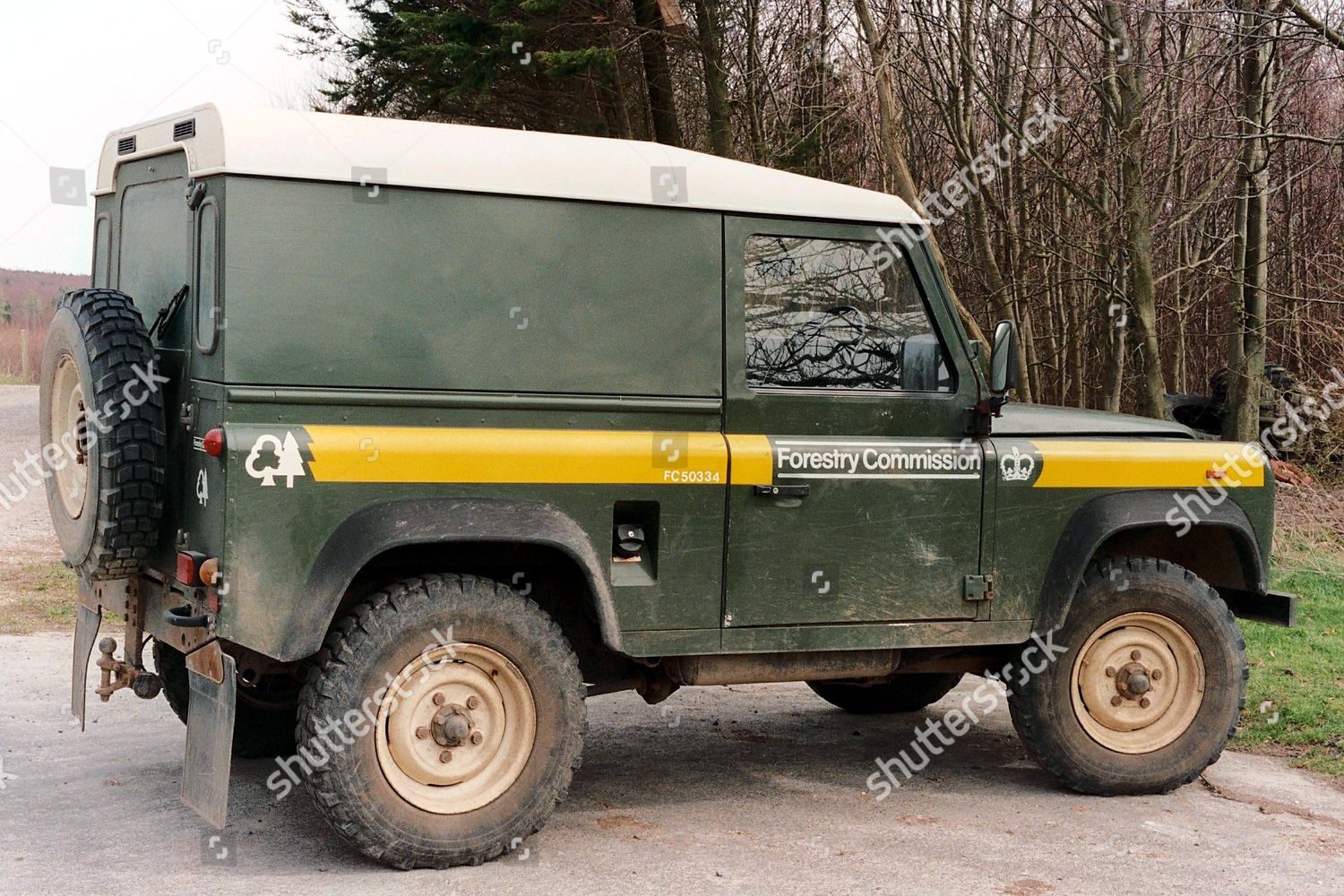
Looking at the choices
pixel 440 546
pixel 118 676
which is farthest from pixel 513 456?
pixel 118 676

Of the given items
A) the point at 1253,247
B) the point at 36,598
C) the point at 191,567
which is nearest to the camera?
the point at 191,567

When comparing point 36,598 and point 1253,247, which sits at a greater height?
point 1253,247

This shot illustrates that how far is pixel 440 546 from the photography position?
16.0 feet

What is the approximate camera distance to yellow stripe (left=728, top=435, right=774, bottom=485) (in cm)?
502

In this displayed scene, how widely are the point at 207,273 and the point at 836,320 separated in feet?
7.51

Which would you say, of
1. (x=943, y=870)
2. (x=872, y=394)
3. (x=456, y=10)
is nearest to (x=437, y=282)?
(x=872, y=394)

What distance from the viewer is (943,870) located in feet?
15.5

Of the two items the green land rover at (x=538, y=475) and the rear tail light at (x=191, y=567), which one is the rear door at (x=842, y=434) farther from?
the rear tail light at (x=191, y=567)

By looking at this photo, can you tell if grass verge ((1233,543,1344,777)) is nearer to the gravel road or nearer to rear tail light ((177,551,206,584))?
the gravel road

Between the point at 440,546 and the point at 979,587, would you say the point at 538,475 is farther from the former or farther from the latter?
the point at 979,587

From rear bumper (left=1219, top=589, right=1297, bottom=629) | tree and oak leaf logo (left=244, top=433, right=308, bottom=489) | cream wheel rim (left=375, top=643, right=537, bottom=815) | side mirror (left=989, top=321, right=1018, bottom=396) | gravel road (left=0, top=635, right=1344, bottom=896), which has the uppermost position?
side mirror (left=989, top=321, right=1018, bottom=396)

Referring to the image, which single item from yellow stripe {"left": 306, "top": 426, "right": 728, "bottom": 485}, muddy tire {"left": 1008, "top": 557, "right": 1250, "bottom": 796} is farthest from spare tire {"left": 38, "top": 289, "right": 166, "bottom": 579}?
muddy tire {"left": 1008, "top": 557, "right": 1250, "bottom": 796}

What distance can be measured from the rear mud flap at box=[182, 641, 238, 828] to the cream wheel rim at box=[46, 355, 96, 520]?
77 cm

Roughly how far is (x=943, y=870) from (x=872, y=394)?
176 cm
